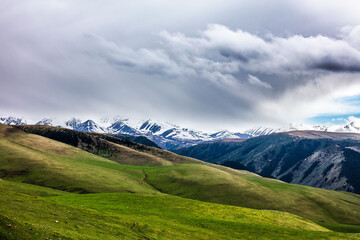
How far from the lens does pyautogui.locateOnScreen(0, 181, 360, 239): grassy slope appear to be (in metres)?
37.4

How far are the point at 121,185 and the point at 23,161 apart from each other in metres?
71.9

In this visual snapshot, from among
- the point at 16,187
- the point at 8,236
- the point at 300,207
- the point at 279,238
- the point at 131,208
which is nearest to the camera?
the point at 8,236

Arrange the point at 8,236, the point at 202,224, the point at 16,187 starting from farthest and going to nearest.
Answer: the point at 16,187
the point at 202,224
the point at 8,236

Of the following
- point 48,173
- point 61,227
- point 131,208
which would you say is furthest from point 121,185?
point 61,227

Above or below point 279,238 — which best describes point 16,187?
below

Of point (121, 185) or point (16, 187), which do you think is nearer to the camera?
point (16, 187)

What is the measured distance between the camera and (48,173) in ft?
597

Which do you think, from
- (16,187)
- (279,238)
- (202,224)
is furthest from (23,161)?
(279,238)

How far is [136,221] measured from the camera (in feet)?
188

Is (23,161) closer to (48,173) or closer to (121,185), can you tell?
(48,173)

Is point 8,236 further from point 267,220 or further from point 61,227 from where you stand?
point 267,220

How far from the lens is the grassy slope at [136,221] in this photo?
37.4 metres

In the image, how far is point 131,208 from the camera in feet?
258

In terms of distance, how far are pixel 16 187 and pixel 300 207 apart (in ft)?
520
